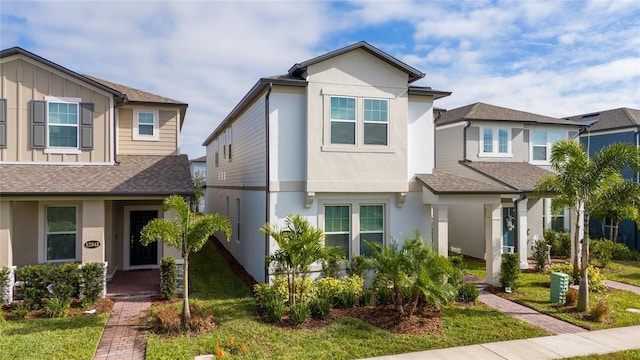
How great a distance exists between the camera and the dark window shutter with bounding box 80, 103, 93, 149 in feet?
41.4

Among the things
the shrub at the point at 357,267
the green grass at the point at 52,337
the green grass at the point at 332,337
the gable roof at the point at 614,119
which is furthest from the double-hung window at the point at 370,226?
the gable roof at the point at 614,119

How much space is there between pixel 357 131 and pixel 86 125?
29.3 feet

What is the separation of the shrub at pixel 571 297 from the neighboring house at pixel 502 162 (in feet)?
13.8

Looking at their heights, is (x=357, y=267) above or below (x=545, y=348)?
above

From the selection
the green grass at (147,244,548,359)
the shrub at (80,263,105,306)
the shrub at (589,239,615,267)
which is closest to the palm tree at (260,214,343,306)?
the green grass at (147,244,548,359)

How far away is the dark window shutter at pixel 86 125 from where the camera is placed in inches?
497

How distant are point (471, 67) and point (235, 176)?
10499mm

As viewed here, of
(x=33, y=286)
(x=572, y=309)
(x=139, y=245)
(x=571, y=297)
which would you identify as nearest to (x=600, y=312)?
(x=572, y=309)

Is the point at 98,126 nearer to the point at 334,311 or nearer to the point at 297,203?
the point at 297,203

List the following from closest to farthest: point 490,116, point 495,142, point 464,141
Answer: point 464,141 < point 490,116 < point 495,142

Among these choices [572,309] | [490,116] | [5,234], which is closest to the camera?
[572,309]

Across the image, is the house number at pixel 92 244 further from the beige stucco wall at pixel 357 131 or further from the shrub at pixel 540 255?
the shrub at pixel 540 255

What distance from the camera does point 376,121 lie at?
469 inches

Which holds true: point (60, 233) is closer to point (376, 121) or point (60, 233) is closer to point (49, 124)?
point (49, 124)
